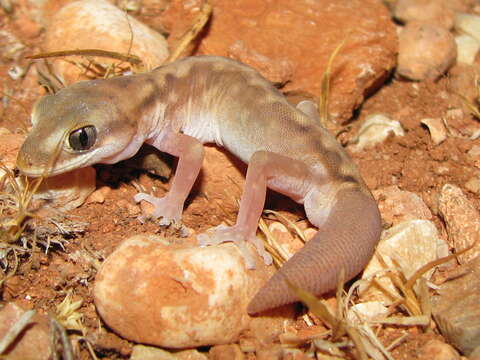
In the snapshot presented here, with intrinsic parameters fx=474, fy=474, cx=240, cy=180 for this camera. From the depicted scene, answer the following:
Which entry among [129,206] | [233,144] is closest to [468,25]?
[233,144]

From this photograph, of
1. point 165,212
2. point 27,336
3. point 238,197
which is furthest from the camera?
point 238,197

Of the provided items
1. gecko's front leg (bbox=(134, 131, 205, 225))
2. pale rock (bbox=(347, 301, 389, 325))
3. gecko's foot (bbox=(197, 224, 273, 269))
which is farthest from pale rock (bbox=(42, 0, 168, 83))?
pale rock (bbox=(347, 301, 389, 325))

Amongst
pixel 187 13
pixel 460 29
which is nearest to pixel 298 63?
pixel 187 13

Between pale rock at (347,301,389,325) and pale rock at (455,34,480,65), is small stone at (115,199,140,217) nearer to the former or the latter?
pale rock at (347,301,389,325)

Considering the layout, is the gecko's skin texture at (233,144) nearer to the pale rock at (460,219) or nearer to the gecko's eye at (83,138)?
the gecko's eye at (83,138)

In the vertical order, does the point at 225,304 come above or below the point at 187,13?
below

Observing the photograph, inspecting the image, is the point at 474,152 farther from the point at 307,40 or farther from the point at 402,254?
the point at 307,40

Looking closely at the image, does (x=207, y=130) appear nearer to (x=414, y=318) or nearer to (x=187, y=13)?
(x=187, y=13)

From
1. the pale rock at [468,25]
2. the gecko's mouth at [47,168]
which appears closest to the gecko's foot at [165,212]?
→ the gecko's mouth at [47,168]
